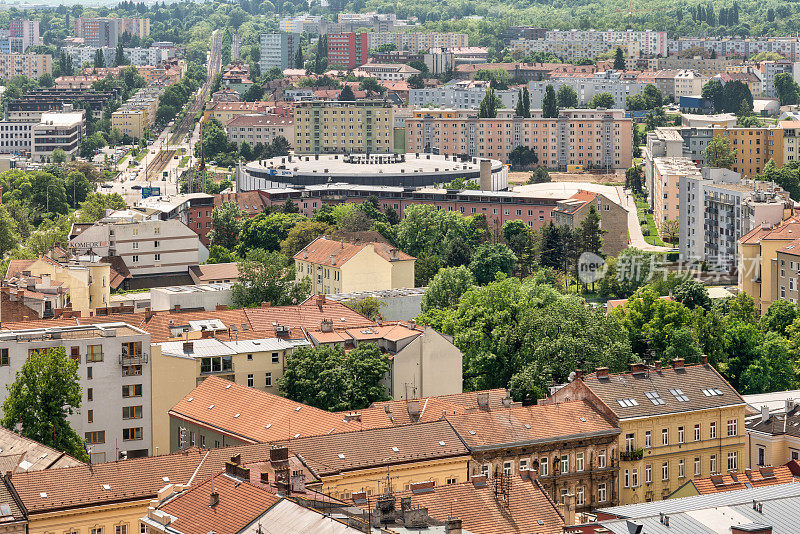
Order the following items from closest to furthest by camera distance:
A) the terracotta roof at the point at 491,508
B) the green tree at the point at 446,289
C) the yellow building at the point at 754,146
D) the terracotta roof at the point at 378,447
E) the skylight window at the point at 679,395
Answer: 1. the terracotta roof at the point at 491,508
2. the terracotta roof at the point at 378,447
3. the skylight window at the point at 679,395
4. the green tree at the point at 446,289
5. the yellow building at the point at 754,146

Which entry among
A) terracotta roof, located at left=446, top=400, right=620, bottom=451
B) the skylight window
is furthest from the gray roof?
the skylight window

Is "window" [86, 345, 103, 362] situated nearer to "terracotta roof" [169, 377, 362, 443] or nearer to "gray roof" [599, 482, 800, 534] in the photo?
"terracotta roof" [169, 377, 362, 443]

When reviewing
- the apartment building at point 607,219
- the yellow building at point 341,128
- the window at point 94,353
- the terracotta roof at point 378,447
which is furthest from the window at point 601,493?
the yellow building at point 341,128

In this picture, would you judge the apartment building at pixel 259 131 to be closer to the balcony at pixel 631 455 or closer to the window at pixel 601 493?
the balcony at pixel 631 455

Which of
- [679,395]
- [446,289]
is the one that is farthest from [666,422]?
[446,289]

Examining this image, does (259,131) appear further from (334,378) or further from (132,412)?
(132,412)
